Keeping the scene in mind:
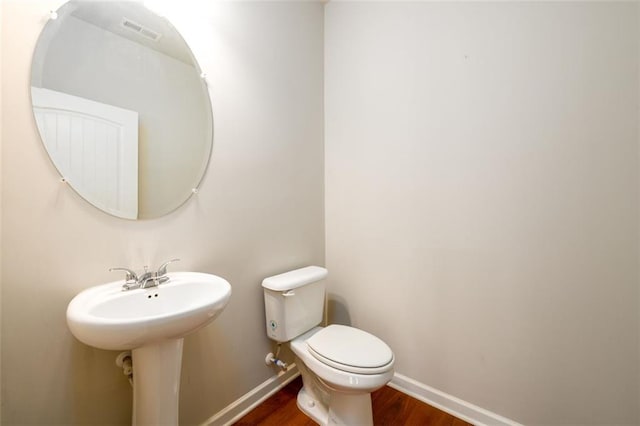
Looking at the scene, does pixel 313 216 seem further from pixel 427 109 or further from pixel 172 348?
pixel 172 348

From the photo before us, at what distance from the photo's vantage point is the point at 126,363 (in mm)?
907

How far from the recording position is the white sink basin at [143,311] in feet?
2.15

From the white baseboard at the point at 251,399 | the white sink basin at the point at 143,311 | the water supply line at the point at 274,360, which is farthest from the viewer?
the water supply line at the point at 274,360

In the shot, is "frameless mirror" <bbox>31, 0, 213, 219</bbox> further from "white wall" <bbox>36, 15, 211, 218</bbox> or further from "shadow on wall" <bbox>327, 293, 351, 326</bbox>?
"shadow on wall" <bbox>327, 293, 351, 326</bbox>

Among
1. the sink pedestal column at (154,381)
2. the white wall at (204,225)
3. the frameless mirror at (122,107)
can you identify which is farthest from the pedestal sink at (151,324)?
the frameless mirror at (122,107)

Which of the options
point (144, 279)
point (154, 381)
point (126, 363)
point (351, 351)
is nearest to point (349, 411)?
point (351, 351)

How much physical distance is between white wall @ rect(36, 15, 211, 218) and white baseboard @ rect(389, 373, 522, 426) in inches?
62.3

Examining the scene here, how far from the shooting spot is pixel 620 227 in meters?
0.96

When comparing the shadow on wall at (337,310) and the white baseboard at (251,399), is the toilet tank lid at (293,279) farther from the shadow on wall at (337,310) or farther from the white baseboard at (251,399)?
the white baseboard at (251,399)

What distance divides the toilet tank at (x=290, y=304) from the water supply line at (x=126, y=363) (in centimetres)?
60

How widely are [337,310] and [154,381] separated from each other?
116 cm

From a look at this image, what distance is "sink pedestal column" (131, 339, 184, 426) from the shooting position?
840mm

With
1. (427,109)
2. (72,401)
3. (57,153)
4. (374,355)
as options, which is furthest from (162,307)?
(427,109)

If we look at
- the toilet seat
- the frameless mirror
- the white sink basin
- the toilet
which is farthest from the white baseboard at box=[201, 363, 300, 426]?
the frameless mirror
